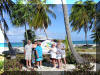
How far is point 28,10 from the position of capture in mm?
14117

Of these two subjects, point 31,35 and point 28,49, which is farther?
point 31,35

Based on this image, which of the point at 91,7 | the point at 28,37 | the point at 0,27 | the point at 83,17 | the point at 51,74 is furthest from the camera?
the point at 91,7

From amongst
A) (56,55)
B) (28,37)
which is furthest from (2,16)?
(56,55)

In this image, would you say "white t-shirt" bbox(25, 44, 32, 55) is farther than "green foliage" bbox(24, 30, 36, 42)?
No

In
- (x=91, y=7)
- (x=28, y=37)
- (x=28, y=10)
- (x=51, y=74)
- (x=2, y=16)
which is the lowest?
(x=51, y=74)

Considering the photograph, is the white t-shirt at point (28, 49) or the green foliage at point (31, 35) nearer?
the white t-shirt at point (28, 49)

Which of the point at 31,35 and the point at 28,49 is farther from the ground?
the point at 31,35

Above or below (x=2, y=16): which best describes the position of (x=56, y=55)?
below

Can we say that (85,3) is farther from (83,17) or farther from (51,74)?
(51,74)

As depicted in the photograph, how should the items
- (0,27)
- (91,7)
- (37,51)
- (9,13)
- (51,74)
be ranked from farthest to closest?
(91,7) → (9,13) → (0,27) → (37,51) → (51,74)

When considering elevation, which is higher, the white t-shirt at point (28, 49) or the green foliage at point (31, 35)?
the green foliage at point (31, 35)

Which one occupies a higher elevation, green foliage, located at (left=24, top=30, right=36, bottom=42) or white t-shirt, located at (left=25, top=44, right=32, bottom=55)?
green foliage, located at (left=24, top=30, right=36, bottom=42)

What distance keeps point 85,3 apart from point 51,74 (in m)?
28.1

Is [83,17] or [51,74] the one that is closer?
[51,74]
